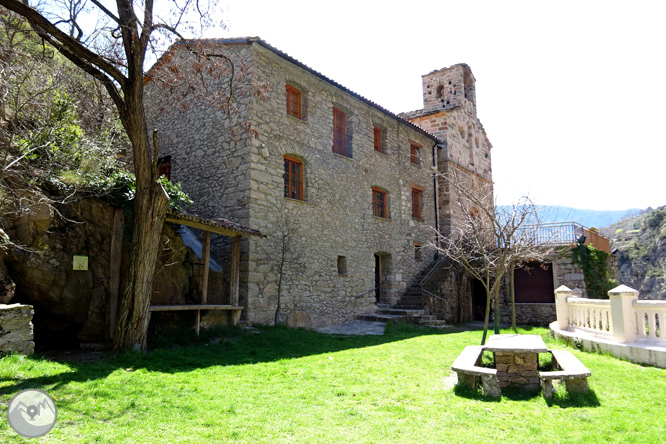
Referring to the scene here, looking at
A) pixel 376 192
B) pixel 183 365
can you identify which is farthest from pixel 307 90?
pixel 183 365

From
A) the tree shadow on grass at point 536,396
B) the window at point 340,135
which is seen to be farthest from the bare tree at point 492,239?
the window at point 340,135

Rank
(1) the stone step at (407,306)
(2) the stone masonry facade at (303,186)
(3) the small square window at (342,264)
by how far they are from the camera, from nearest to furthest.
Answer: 1. (2) the stone masonry facade at (303,186)
2. (3) the small square window at (342,264)
3. (1) the stone step at (407,306)

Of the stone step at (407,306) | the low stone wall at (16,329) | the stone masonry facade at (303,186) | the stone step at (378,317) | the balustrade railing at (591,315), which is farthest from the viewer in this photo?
the stone step at (407,306)

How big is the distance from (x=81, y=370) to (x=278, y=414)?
2.92 metres

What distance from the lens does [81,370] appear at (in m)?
5.44

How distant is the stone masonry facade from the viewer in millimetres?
10562

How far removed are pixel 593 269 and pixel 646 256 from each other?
4180 centimetres

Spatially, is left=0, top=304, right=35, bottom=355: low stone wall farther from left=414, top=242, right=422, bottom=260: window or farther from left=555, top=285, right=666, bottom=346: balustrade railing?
left=414, top=242, right=422, bottom=260: window

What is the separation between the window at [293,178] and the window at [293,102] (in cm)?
144

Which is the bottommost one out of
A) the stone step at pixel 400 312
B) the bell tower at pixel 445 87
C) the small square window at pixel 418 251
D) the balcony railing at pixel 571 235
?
the stone step at pixel 400 312

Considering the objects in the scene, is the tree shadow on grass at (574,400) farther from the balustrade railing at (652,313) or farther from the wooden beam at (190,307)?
the wooden beam at (190,307)

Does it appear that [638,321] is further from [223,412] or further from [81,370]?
[81,370]

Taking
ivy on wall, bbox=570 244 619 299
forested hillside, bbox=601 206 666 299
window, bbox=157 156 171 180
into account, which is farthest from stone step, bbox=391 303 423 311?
forested hillside, bbox=601 206 666 299

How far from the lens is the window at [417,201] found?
17141 mm
